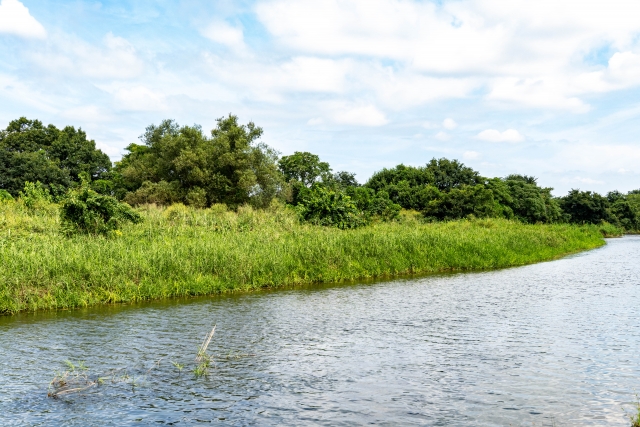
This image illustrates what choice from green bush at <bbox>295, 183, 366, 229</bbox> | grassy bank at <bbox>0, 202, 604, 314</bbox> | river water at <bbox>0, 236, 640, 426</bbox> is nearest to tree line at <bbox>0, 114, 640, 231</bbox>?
green bush at <bbox>295, 183, 366, 229</bbox>

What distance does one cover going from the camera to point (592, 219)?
74.0 m

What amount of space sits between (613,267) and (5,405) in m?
26.8

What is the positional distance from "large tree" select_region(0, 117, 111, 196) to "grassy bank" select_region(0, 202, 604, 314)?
3331 centimetres

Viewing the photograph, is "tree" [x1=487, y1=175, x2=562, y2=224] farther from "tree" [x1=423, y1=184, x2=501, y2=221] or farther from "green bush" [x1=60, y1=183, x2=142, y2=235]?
"green bush" [x1=60, y1=183, x2=142, y2=235]

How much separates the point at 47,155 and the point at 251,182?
36.5 m

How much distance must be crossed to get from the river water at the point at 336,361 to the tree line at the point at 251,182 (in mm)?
10270

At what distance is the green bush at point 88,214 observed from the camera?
21.2 m

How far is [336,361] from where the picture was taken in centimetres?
1022

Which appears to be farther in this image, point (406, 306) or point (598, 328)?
point (406, 306)

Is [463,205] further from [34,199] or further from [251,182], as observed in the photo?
[34,199]

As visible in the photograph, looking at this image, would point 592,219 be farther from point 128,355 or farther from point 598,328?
point 128,355

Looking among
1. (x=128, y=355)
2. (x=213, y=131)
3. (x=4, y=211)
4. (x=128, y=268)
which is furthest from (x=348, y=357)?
(x=213, y=131)

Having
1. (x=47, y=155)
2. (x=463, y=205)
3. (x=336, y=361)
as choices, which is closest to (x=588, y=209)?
(x=463, y=205)

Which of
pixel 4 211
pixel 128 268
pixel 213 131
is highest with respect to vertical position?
pixel 213 131
